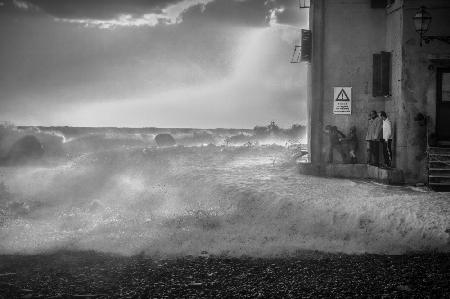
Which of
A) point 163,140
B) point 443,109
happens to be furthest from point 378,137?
point 163,140

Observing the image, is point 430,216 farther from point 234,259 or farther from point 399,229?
point 234,259

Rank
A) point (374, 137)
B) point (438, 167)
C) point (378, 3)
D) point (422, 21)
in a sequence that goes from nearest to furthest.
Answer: point (422, 21) → point (438, 167) → point (374, 137) → point (378, 3)

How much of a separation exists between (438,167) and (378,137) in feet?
6.92

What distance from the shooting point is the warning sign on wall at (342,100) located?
15.9 meters

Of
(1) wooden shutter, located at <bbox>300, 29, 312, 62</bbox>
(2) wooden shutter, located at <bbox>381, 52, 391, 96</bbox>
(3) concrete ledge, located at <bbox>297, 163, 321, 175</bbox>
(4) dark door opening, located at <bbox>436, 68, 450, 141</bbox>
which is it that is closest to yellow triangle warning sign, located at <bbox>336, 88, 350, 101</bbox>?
(2) wooden shutter, located at <bbox>381, 52, 391, 96</bbox>

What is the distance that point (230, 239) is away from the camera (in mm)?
9688

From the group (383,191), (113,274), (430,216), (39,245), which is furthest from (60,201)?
(430,216)

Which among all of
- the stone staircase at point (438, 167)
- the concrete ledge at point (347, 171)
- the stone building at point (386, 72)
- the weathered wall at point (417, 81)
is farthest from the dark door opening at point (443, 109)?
the concrete ledge at point (347, 171)

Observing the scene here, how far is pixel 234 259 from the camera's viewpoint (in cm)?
852

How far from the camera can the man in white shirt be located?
1405 cm

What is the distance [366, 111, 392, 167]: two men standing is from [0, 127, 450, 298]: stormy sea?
1.43 m

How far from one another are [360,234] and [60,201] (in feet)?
35.2

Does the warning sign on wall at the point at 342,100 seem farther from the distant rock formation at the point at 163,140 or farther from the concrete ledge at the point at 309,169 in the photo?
the distant rock formation at the point at 163,140

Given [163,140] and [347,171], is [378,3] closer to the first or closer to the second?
[347,171]
